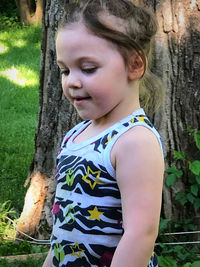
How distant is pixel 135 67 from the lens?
172 cm

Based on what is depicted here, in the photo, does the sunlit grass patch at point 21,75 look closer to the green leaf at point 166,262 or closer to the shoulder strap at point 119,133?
the green leaf at point 166,262

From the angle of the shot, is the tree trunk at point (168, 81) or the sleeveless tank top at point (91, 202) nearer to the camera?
the sleeveless tank top at point (91, 202)

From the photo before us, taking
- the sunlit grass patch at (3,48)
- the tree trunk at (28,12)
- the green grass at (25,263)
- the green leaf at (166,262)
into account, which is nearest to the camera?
the green leaf at (166,262)

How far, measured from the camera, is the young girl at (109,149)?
5.07ft

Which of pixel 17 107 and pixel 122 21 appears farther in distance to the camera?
pixel 17 107

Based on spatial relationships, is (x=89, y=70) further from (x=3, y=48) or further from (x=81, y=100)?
(x=3, y=48)

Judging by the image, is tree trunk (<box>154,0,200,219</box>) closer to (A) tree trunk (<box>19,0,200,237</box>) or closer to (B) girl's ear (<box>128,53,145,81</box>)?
(A) tree trunk (<box>19,0,200,237</box>)

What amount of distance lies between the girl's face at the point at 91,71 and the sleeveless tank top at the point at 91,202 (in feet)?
0.31

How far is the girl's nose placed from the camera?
1.66 m

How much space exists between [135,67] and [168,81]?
1.52m

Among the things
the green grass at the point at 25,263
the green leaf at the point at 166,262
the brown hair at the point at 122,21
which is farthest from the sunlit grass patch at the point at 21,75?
the brown hair at the point at 122,21

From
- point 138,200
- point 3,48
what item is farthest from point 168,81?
point 3,48

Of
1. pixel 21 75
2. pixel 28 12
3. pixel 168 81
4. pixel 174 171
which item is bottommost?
pixel 174 171

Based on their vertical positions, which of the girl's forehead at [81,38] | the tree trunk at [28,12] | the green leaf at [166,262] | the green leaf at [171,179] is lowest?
the green leaf at [166,262]
